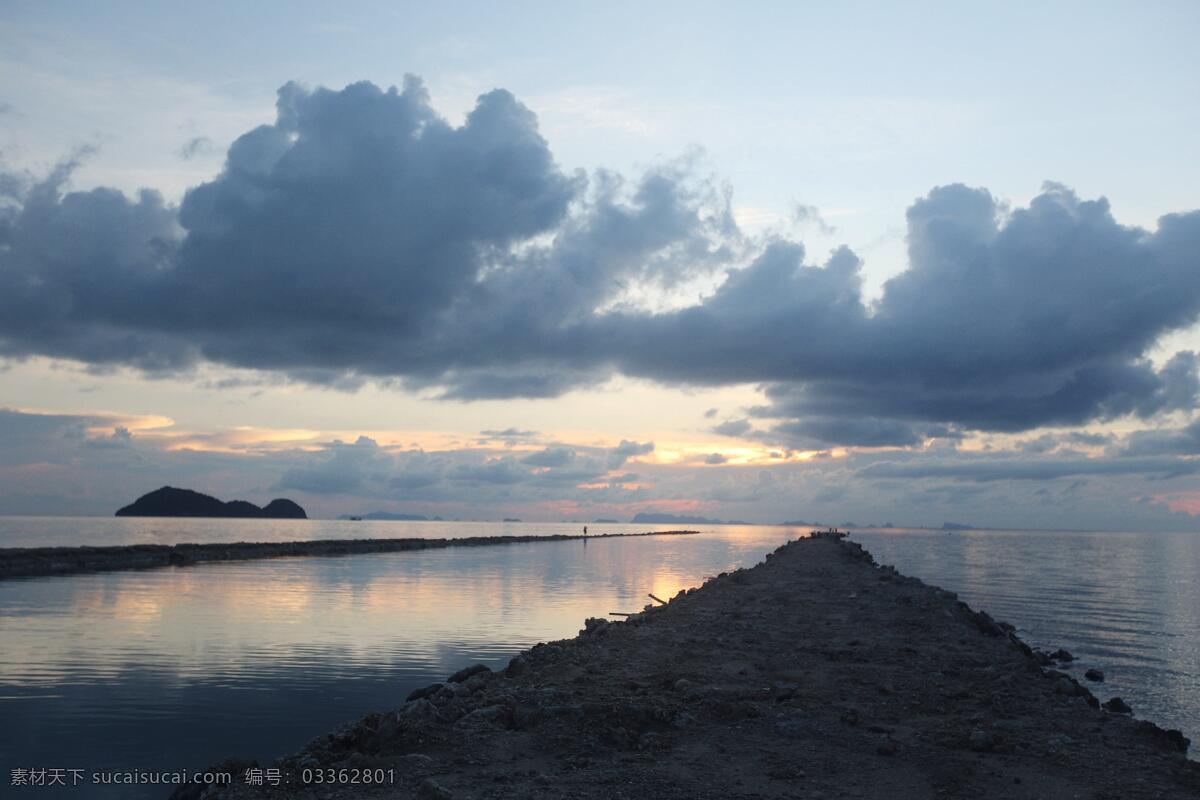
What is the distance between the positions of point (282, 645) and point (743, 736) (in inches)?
570

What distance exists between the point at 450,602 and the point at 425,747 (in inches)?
901

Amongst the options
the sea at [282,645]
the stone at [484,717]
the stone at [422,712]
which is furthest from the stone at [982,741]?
the sea at [282,645]

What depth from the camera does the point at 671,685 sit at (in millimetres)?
14305

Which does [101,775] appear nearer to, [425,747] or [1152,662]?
[425,747]

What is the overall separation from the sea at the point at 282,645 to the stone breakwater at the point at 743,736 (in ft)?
9.05

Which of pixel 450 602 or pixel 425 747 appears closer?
pixel 425 747

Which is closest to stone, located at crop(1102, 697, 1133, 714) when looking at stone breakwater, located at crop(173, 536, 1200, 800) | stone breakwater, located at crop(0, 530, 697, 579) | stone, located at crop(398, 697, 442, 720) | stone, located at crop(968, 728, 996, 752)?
stone breakwater, located at crop(173, 536, 1200, 800)

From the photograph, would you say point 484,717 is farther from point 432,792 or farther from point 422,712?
point 432,792

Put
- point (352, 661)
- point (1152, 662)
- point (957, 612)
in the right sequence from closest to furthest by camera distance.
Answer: point (352, 661) < point (1152, 662) < point (957, 612)

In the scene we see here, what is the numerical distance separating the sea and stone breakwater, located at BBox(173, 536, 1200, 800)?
9.05 feet

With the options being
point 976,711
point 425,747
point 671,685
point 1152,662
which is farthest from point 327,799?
point 1152,662

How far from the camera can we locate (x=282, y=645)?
21875 millimetres

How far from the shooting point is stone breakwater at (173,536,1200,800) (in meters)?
Answer: 9.54

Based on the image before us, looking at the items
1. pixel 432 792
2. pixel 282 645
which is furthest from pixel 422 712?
pixel 282 645
